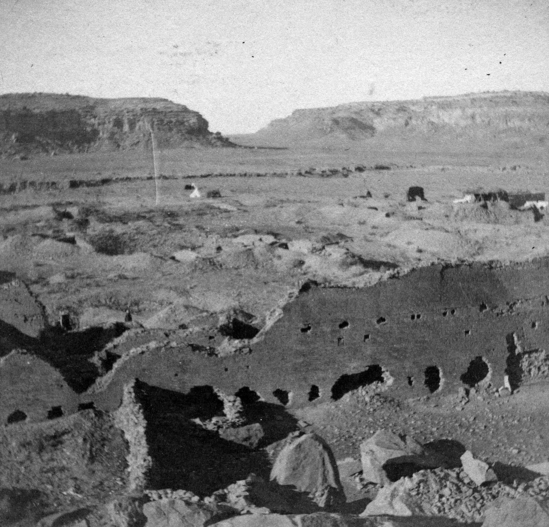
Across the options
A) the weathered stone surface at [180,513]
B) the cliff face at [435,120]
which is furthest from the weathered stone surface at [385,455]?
the cliff face at [435,120]

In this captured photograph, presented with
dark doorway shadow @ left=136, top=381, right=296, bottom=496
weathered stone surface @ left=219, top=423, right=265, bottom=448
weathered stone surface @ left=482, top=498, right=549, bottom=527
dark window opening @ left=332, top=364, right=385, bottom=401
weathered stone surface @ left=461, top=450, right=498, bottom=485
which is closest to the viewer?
weathered stone surface @ left=482, top=498, right=549, bottom=527

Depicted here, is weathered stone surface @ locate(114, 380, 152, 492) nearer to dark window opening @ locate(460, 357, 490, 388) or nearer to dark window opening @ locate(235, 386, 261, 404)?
dark window opening @ locate(235, 386, 261, 404)

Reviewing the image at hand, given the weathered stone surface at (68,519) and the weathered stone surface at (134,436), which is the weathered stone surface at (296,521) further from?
the weathered stone surface at (134,436)

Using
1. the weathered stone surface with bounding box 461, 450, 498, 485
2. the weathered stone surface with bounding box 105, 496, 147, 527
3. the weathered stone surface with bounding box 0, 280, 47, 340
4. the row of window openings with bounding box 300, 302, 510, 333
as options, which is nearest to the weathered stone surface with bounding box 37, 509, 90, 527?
the weathered stone surface with bounding box 105, 496, 147, 527

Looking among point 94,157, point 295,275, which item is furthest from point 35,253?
point 94,157

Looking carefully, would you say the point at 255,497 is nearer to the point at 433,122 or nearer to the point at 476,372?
the point at 476,372

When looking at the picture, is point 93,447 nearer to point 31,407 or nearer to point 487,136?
point 31,407

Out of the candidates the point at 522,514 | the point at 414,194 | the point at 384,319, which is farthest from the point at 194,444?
the point at 414,194
